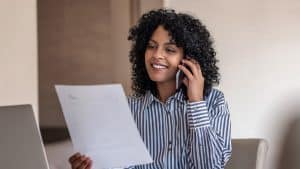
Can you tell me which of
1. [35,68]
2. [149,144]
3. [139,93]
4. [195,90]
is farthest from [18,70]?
[195,90]

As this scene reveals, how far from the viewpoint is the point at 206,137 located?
1.10m

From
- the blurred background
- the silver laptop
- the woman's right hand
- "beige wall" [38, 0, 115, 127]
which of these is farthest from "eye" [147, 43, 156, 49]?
"beige wall" [38, 0, 115, 127]

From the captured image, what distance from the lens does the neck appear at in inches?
48.2

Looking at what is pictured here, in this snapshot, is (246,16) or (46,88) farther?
(46,88)

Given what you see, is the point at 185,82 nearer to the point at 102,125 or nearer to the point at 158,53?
the point at 158,53

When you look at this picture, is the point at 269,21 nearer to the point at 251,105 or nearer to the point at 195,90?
the point at 251,105

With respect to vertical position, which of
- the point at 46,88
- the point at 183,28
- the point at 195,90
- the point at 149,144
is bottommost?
the point at 46,88

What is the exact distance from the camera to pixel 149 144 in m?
1.21

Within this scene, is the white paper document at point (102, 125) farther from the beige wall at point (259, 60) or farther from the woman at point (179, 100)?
the beige wall at point (259, 60)

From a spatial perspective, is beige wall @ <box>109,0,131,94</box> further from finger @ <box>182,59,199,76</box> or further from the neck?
finger @ <box>182,59,199,76</box>

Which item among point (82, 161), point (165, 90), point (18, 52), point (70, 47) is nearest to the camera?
point (82, 161)

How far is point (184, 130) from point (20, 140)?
0.52 metres

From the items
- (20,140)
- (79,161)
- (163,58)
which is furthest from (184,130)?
(20,140)

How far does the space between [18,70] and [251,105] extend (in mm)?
1231
